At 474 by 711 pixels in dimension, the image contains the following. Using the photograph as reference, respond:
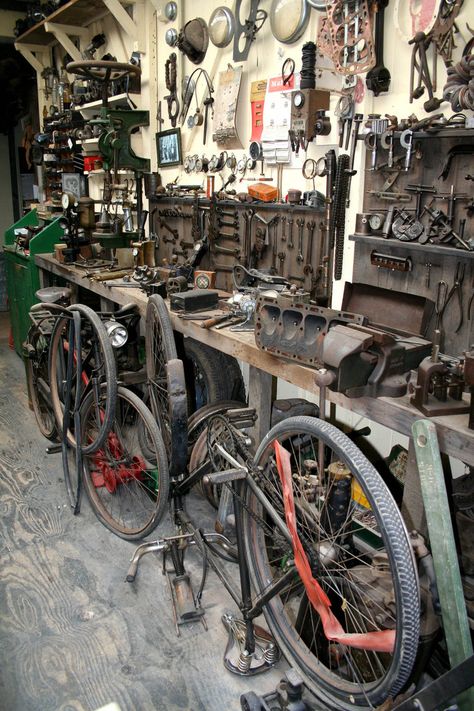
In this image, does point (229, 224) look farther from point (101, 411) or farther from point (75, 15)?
point (75, 15)

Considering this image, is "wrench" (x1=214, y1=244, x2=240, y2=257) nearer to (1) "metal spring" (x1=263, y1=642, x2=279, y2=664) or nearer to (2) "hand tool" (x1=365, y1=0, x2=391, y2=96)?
(2) "hand tool" (x1=365, y1=0, x2=391, y2=96)

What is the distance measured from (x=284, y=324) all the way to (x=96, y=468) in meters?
1.48

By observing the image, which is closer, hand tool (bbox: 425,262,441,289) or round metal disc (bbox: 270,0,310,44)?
hand tool (bbox: 425,262,441,289)

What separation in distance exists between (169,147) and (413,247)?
2224 millimetres

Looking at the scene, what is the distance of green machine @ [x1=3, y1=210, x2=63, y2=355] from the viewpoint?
4688mm

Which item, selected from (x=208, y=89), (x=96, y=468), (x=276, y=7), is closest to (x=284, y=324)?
(x=96, y=468)

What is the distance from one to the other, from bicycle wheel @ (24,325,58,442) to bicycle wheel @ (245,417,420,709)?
1878mm

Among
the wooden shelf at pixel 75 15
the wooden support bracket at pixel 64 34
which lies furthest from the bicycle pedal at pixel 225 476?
the wooden support bracket at pixel 64 34

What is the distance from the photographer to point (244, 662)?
1915 mm

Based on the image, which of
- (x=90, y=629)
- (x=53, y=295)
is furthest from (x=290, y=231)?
(x=90, y=629)

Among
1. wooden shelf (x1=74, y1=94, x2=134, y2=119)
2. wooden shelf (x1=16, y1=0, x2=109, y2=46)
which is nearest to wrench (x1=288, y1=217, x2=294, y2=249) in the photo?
wooden shelf (x1=74, y1=94, x2=134, y2=119)

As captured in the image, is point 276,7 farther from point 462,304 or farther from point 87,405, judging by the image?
point 87,405

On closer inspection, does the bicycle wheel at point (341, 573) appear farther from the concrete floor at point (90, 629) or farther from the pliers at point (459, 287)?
the pliers at point (459, 287)

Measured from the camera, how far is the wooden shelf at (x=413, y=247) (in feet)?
6.64
